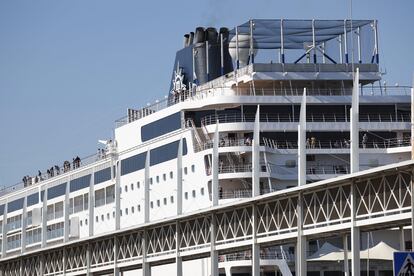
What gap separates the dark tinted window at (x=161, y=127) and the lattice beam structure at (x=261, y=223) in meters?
8.96

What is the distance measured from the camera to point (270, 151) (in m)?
66.8

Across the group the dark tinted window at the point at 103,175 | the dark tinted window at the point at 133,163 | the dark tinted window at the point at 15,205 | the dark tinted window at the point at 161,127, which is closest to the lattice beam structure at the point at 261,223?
the dark tinted window at the point at 133,163

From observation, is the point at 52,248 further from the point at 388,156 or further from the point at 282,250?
the point at 388,156

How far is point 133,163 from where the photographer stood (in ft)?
253

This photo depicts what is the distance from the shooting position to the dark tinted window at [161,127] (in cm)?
7219

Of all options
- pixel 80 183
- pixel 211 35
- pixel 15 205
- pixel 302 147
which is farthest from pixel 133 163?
pixel 302 147

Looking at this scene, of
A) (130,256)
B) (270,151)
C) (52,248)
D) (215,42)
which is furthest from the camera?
(215,42)

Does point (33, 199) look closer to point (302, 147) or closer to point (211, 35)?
point (211, 35)

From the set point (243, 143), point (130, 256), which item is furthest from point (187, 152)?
point (130, 256)

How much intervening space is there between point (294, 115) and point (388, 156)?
5.66m

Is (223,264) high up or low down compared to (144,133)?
down

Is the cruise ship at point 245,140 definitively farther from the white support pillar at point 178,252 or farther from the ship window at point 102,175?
the ship window at point 102,175

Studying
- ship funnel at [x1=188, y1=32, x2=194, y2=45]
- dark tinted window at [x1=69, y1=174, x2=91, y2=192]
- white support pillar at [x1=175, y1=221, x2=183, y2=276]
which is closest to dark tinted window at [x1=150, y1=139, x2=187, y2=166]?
ship funnel at [x1=188, y1=32, x2=194, y2=45]

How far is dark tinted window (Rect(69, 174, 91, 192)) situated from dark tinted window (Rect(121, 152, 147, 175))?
7593 millimetres
